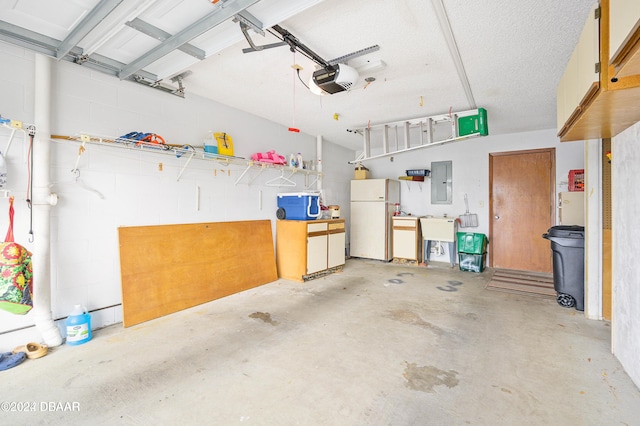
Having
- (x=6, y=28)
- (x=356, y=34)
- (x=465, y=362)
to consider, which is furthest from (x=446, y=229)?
(x=6, y=28)

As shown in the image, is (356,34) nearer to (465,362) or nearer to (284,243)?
(465,362)

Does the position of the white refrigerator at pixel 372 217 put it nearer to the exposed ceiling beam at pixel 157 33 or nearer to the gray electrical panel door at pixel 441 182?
the gray electrical panel door at pixel 441 182

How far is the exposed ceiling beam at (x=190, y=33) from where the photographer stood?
5.71 feet

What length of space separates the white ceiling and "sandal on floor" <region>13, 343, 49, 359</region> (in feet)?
7.44

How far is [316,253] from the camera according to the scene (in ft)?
14.3

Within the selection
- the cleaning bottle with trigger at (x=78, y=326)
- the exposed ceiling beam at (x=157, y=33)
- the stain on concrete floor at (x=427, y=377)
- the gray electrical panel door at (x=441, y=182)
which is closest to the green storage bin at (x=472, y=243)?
the gray electrical panel door at (x=441, y=182)

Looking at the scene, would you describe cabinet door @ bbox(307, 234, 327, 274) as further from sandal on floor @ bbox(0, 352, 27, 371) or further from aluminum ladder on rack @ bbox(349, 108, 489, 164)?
sandal on floor @ bbox(0, 352, 27, 371)

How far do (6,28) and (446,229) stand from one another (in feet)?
18.9

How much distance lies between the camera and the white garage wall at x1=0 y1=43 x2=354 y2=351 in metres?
2.22

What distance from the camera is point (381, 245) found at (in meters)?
5.63

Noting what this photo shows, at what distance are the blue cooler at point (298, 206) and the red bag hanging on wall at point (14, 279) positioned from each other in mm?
2849

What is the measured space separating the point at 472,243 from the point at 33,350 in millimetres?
5656

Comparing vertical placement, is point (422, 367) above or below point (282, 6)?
below

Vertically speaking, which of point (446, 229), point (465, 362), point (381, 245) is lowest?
point (465, 362)
